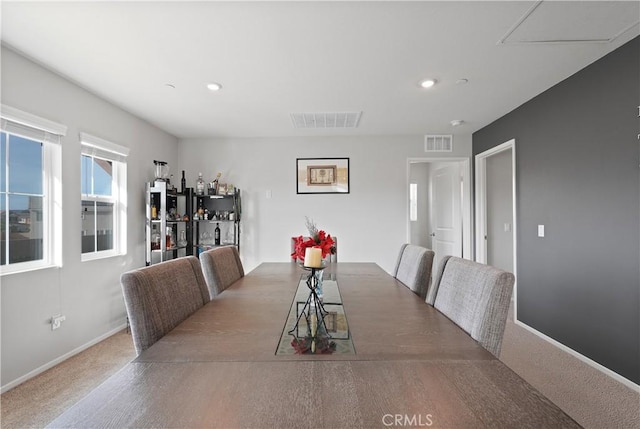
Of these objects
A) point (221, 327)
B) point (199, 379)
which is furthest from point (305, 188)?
point (199, 379)

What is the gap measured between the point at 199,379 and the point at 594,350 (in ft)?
10.0

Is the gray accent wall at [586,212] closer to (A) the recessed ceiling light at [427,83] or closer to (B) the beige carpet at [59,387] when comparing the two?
(A) the recessed ceiling light at [427,83]

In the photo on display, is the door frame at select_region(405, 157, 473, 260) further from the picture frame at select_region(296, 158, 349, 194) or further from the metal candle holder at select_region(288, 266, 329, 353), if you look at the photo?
the metal candle holder at select_region(288, 266, 329, 353)

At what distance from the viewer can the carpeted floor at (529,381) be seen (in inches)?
72.0

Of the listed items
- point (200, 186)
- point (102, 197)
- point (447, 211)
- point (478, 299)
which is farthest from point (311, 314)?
point (447, 211)

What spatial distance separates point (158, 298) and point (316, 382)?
0.76m

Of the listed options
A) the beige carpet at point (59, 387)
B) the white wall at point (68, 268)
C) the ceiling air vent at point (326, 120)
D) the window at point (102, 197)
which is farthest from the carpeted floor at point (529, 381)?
the ceiling air vent at point (326, 120)

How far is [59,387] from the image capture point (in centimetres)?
215

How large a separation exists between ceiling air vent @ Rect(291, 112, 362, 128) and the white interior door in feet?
6.12

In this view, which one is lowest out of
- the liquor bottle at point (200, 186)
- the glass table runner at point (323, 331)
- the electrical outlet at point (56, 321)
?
the electrical outlet at point (56, 321)

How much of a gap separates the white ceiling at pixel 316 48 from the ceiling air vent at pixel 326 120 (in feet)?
0.77

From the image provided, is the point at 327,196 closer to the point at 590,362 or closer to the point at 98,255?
the point at 98,255

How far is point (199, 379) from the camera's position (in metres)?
0.76

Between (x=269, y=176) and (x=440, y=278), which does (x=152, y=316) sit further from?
(x=269, y=176)
